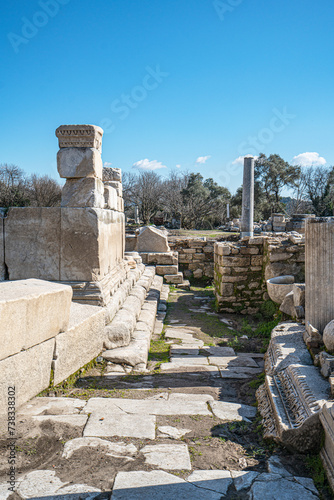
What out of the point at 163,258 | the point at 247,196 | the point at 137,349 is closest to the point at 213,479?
the point at 137,349

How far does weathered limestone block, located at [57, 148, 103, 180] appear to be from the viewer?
15.0 feet

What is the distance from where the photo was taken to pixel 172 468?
6.82ft

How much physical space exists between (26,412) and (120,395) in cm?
84

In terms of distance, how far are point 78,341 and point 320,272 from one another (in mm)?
2604

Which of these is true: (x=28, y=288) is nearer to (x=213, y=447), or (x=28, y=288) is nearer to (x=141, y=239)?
(x=213, y=447)

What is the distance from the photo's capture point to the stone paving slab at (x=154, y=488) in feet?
5.93

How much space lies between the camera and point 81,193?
4508 millimetres

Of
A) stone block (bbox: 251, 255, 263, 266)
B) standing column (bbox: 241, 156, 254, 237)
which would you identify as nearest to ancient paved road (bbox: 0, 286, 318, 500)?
stone block (bbox: 251, 255, 263, 266)

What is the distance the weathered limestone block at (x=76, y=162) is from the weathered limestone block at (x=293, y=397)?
115 inches

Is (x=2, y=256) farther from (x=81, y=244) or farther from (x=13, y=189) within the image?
(x=13, y=189)

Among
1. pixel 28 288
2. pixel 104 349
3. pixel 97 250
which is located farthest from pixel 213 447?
pixel 97 250

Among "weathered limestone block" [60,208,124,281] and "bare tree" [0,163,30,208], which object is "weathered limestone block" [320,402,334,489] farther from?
"bare tree" [0,163,30,208]

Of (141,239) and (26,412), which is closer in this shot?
(26,412)

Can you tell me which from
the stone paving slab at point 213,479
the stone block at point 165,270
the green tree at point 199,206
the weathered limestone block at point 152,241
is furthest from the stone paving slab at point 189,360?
the green tree at point 199,206
